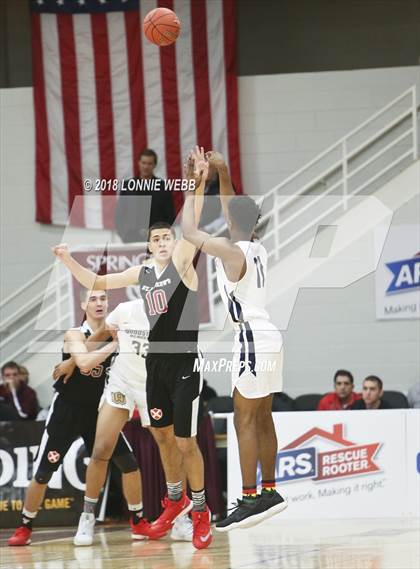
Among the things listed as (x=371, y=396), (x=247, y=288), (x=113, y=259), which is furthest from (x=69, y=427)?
(x=371, y=396)

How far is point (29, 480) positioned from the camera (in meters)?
10.4

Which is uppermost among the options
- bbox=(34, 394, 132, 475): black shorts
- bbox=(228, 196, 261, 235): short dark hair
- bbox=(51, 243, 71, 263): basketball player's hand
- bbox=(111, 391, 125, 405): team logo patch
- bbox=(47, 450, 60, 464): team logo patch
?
bbox=(228, 196, 261, 235): short dark hair

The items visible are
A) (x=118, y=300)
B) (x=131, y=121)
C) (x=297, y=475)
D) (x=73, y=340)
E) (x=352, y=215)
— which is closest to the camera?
(x=73, y=340)

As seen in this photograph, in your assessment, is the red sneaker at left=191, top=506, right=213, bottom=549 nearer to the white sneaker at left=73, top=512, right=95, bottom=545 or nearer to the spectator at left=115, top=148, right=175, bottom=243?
the white sneaker at left=73, top=512, right=95, bottom=545

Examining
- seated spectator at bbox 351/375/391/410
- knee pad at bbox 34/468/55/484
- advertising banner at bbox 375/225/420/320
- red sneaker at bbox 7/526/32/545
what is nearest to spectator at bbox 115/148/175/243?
knee pad at bbox 34/468/55/484

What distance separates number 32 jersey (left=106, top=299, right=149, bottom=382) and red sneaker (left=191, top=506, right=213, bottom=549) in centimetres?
128

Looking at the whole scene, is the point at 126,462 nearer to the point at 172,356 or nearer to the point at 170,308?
the point at 172,356

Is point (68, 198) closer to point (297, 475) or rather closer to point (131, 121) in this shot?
point (131, 121)

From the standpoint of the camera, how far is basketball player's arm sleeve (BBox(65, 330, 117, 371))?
845cm

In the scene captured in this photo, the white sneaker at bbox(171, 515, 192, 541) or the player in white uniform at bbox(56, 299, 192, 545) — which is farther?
the white sneaker at bbox(171, 515, 192, 541)

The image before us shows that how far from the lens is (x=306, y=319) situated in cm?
1284

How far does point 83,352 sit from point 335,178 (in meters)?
6.28

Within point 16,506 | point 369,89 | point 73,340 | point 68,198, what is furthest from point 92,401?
point 369,89

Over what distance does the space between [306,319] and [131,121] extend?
3381 millimetres
